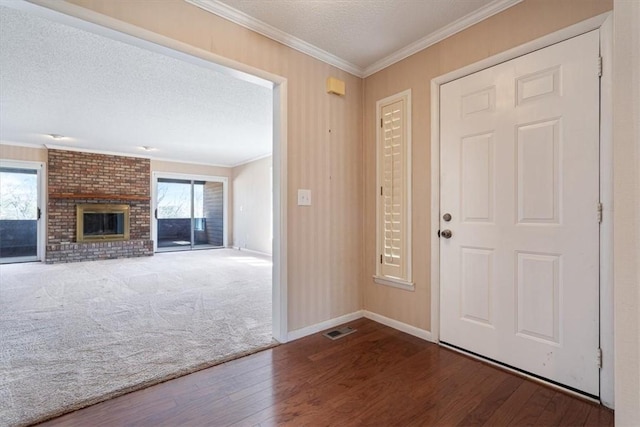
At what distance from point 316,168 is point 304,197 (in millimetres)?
308

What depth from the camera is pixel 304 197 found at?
2.60 metres

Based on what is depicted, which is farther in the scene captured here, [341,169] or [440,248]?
[341,169]

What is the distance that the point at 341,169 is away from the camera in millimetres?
2896

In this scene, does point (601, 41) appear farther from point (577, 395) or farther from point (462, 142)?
point (577, 395)

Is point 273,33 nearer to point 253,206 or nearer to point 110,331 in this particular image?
point 110,331

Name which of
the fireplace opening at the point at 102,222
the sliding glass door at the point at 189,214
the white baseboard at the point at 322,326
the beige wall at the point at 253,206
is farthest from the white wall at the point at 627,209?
the sliding glass door at the point at 189,214

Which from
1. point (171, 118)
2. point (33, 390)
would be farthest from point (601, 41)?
point (171, 118)

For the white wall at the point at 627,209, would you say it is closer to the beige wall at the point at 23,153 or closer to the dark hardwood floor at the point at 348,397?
the dark hardwood floor at the point at 348,397

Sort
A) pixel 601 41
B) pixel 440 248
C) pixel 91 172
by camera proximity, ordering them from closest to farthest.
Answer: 1. pixel 601 41
2. pixel 440 248
3. pixel 91 172

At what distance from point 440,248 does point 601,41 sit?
158 centimetres

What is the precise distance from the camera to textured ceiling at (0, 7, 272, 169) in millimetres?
2551

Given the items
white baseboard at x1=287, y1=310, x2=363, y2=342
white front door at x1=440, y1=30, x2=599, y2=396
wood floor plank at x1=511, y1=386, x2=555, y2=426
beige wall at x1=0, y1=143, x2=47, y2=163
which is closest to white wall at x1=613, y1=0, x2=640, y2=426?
wood floor plank at x1=511, y1=386, x2=555, y2=426

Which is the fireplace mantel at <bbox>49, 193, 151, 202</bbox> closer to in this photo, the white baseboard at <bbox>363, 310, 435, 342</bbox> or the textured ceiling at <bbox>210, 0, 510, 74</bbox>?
the textured ceiling at <bbox>210, 0, 510, 74</bbox>

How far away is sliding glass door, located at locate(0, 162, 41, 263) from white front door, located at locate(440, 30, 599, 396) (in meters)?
8.31
